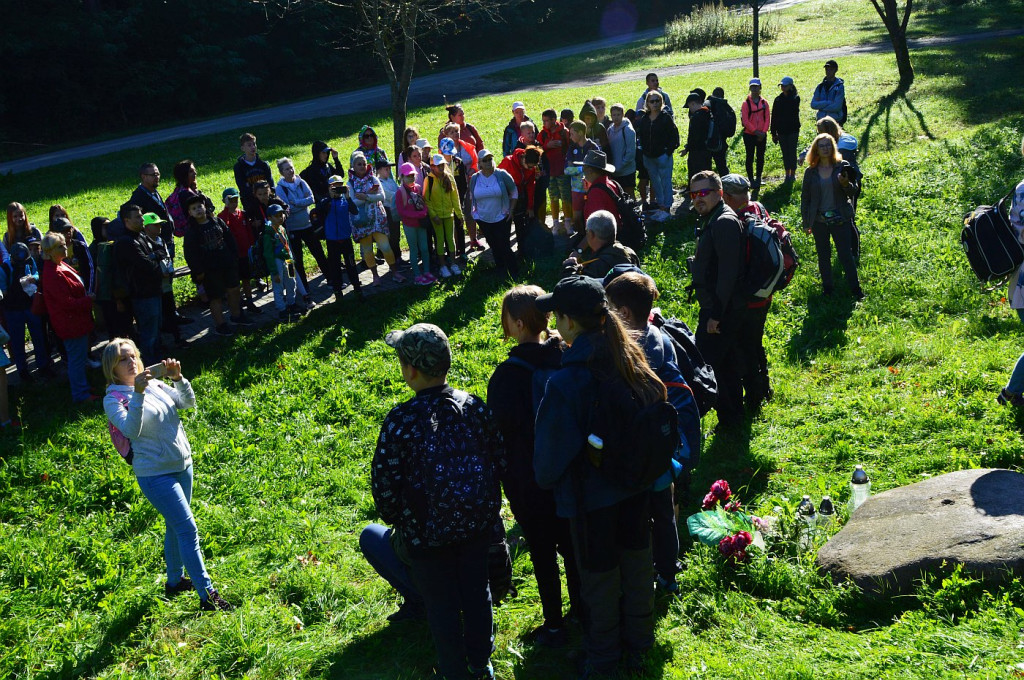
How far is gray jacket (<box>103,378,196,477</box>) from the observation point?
5.41 meters

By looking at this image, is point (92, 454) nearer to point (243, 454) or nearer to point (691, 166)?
point (243, 454)

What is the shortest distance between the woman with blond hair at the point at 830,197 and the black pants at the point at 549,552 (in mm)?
6252

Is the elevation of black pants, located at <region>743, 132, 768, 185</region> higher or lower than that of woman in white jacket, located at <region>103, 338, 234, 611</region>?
higher

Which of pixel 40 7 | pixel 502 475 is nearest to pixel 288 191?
pixel 502 475

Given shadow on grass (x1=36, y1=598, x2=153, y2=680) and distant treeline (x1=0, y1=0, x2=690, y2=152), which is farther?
distant treeline (x1=0, y1=0, x2=690, y2=152)

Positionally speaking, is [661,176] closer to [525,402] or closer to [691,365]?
[691,365]

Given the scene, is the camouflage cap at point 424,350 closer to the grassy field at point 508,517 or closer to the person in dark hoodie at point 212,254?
the grassy field at point 508,517

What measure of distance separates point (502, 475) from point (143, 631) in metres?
3.08

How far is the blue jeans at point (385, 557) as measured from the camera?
519 centimetres

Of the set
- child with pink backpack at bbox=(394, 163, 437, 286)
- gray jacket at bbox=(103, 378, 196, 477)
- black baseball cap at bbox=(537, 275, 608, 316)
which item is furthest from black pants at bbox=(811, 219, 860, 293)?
gray jacket at bbox=(103, 378, 196, 477)

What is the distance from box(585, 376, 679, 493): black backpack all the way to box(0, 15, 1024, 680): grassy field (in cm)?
121

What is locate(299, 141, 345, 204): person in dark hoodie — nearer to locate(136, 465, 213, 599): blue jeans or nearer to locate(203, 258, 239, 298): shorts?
locate(203, 258, 239, 298): shorts

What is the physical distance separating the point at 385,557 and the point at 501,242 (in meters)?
6.82

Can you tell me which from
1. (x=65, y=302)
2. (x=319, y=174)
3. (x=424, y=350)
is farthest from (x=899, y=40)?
(x=424, y=350)
